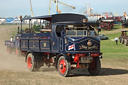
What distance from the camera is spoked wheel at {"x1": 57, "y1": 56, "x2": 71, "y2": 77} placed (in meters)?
15.1

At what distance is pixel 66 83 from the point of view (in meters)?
12.9

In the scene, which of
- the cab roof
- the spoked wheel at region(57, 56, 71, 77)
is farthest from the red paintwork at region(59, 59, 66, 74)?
the cab roof

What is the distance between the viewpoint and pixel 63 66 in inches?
611

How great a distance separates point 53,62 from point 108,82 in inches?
179

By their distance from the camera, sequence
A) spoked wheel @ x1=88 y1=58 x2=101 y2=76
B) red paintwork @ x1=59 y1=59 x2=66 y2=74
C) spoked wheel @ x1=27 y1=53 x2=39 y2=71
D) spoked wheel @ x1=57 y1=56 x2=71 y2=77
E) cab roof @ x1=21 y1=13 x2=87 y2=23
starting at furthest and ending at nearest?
spoked wheel @ x1=27 y1=53 x2=39 y2=71 < cab roof @ x1=21 y1=13 x2=87 y2=23 < spoked wheel @ x1=88 y1=58 x2=101 y2=76 < red paintwork @ x1=59 y1=59 x2=66 y2=74 < spoked wheel @ x1=57 y1=56 x2=71 y2=77

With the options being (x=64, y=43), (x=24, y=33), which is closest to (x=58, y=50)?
(x=64, y=43)

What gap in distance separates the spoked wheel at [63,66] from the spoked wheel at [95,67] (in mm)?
1909

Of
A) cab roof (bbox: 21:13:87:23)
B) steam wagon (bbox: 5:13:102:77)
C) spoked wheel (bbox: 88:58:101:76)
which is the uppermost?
cab roof (bbox: 21:13:87:23)

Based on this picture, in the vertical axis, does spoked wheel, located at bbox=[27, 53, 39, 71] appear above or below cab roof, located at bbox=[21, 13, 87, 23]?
below

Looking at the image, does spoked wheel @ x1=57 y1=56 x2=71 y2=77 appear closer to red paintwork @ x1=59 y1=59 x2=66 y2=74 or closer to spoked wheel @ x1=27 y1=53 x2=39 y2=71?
red paintwork @ x1=59 y1=59 x2=66 y2=74

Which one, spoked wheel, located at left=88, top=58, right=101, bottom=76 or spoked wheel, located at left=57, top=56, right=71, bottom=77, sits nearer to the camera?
spoked wheel, located at left=57, top=56, right=71, bottom=77

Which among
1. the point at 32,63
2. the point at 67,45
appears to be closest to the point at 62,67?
the point at 67,45

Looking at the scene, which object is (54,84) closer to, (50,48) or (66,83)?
(66,83)

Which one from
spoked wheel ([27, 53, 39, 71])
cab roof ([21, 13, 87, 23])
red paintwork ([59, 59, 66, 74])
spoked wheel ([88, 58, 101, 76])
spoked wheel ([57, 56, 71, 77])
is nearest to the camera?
spoked wheel ([57, 56, 71, 77])
